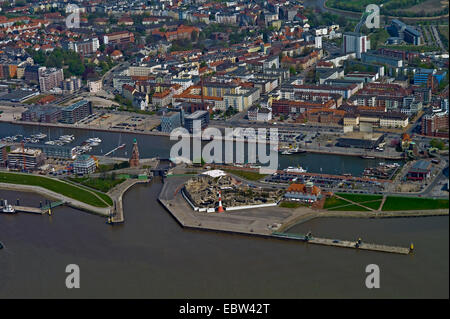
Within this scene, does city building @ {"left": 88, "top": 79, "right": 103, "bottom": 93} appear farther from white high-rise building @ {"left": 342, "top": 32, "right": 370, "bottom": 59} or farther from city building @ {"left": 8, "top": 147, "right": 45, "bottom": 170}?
white high-rise building @ {"left": 342, "top": 32, "right": 370, "bottom": 59}

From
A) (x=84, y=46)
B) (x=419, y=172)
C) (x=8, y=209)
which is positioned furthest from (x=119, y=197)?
(x=84, y=46)

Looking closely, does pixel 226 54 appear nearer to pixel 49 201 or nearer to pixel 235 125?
pixel 235 125

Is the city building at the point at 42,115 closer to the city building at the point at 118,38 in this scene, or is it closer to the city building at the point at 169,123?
the city building at the point at 169,123

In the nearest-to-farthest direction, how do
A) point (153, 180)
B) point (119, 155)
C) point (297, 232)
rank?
point (297, 232), point (153, 180), point (119, 155)

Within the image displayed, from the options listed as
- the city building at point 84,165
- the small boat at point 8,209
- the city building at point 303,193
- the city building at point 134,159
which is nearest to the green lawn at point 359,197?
the city building at point 303,193

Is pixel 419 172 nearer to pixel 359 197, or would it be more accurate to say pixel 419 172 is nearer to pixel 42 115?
pixel 359 197

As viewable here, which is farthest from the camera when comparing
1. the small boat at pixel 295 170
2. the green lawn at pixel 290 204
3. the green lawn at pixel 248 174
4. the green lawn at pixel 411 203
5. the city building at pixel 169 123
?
the city building at pixel 169 123

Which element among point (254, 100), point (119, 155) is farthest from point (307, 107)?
point (119, 155)
